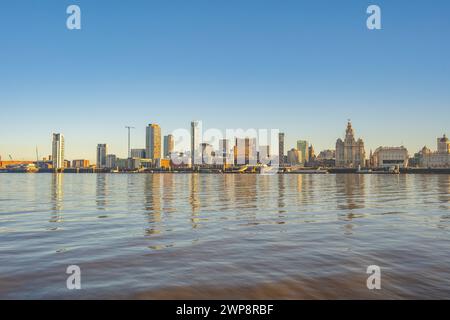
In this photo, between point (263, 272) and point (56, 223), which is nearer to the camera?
point (263, 272)

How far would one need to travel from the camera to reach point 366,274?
1385 cm

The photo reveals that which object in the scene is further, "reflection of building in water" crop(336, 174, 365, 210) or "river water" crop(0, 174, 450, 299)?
"reflection of building in water" crop(336, 174, 365, 210)

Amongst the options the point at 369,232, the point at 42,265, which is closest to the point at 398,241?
the point at 369,232

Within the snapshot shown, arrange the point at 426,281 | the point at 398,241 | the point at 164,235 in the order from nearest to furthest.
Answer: the point at 426,281, the point at 398,241, the point at 164,235

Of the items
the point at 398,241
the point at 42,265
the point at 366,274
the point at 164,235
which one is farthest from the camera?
the point at 164,235

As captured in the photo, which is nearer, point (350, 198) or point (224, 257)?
point (224, 257)

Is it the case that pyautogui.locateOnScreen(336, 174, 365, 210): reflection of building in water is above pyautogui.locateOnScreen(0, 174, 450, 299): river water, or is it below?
below

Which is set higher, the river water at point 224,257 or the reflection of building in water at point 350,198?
the river water at point 224,257

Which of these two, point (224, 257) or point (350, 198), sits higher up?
point (224, 257)

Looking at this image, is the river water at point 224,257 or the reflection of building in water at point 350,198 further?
the reflection of building in water at point 350,198

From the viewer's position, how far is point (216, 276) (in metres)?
13.6

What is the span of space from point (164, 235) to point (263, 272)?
9.53 m
